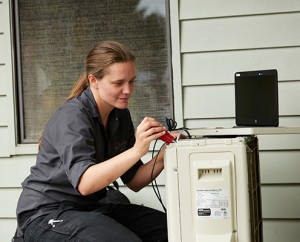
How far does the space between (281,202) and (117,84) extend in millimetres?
1263

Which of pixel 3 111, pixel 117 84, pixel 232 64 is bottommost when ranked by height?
pixel 3 111

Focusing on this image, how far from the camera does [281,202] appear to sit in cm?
331

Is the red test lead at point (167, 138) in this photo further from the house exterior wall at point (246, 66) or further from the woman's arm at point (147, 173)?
the house exterior wall at point (246, 66)

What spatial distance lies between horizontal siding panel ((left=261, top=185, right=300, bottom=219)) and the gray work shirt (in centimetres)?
103

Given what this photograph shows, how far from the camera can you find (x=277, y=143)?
3281 millimetres

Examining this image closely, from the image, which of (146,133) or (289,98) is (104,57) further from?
(289,98)

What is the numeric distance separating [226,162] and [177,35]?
1302mm

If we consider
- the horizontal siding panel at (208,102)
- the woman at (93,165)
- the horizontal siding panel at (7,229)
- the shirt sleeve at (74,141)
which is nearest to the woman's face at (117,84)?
the woman at (93,165)

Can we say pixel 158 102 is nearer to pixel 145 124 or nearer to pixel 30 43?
pixel 30 43

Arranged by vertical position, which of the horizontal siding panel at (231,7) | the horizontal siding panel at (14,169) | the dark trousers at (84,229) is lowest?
the dark trousers at (84,229)

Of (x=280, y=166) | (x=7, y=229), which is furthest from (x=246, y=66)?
(x=7, y=229)

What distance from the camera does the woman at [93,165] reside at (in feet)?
7.73

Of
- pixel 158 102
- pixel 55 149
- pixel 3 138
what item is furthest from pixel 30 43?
pixel 55 149

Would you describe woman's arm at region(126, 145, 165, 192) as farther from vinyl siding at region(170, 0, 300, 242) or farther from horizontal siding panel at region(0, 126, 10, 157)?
horizontal siding panel at region(0, 126, 10, 157)
